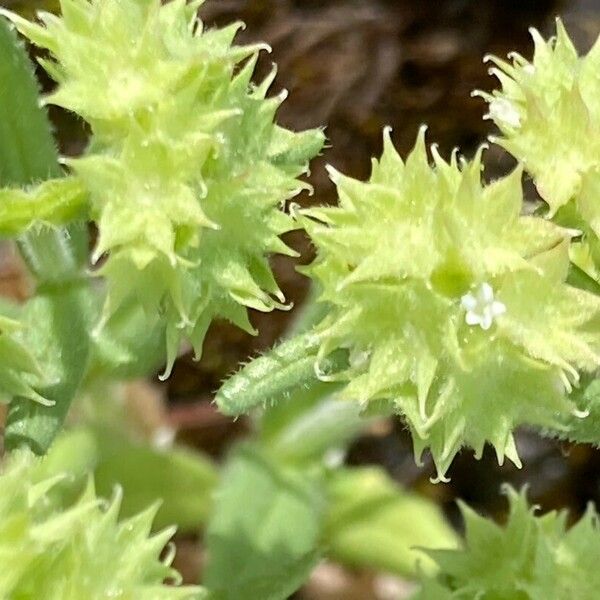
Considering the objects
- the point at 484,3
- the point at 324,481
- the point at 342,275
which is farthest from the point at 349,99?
the point at 342,275

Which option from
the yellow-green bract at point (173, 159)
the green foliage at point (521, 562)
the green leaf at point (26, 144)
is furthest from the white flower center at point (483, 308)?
the green leaf at point (26, 144)

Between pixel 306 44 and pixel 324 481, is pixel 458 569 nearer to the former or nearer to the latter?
pixel 324 481

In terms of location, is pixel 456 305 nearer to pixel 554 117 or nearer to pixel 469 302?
pixel 469 302

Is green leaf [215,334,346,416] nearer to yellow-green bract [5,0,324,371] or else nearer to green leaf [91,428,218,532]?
yellow-green bract [5,0,324,371]

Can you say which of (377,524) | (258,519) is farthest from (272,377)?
(377,524)

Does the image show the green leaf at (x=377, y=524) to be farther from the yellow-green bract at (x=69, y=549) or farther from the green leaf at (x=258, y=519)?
the yellow-green bract at (x=69, y=549)

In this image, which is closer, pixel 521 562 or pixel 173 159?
pixel 173 159
